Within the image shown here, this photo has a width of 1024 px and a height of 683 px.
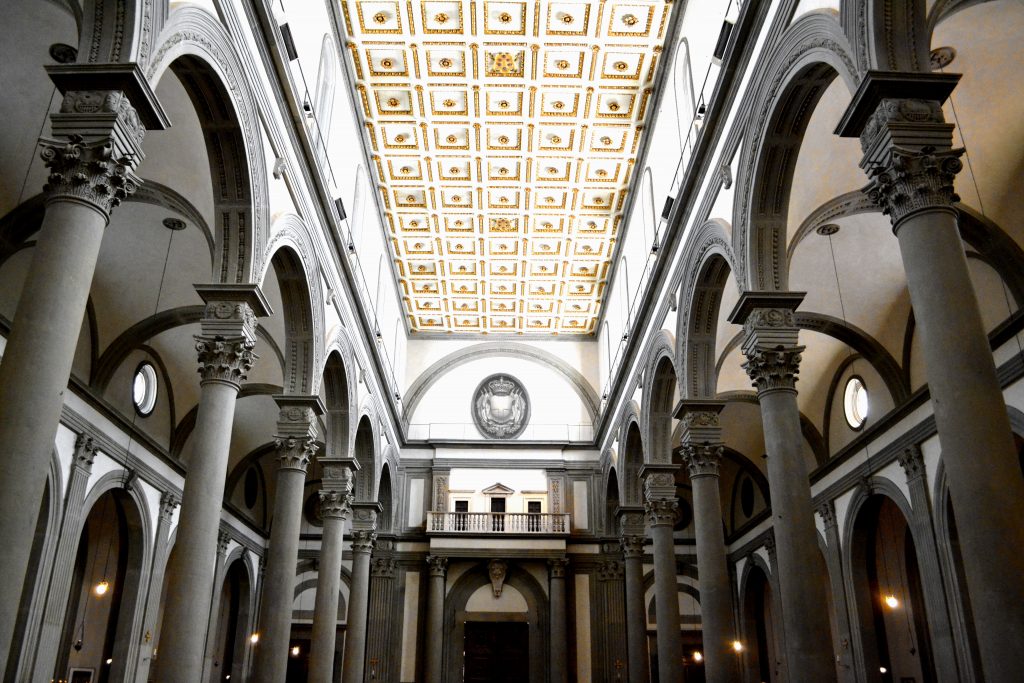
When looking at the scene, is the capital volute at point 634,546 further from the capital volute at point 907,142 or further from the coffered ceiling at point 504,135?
the capital volute at point 907,142

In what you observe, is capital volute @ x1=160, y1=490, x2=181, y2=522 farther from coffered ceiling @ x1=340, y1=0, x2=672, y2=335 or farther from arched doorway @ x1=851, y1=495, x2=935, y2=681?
arched doorway @ x1=851, y1=495, x2=935, y2=681

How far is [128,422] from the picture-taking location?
1889cm

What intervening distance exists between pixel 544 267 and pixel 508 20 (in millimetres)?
9676

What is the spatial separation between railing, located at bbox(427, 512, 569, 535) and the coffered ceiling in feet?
22.0

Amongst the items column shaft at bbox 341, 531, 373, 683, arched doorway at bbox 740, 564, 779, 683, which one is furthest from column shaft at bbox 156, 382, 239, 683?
arched doorway at bbox 740, 564, 779, 683

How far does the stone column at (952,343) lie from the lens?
644 cm

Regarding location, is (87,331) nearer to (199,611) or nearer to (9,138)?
(9,138)

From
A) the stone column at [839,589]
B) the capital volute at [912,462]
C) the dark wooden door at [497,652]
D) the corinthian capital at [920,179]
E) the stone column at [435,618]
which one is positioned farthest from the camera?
the dark wooden door at [497,652]

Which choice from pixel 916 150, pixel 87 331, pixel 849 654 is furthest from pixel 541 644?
pixel 916 150

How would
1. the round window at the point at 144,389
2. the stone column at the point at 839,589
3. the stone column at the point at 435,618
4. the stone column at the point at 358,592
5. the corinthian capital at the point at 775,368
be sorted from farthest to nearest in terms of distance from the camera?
the stone column at the point at 435,618 < the stone column at the point at 358,592 < the stone column at the point at 839,589 < the round window at the point at 144,389 < the corinthian capital at the point at 775,368

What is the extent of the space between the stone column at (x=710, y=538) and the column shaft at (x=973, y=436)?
786 centimetres

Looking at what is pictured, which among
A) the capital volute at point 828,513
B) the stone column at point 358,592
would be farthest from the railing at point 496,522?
the capital volute at point 828,513

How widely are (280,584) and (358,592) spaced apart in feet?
26.3

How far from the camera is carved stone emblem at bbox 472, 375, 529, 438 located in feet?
95.8
